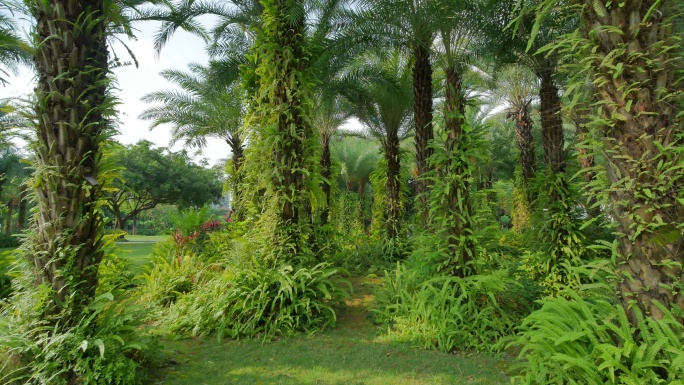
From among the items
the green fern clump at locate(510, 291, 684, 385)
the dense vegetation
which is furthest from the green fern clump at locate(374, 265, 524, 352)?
the green fern clump at locate(510, 291, 684, 385)

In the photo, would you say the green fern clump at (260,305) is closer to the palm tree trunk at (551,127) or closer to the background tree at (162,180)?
the palm tree trunk at (551,127)

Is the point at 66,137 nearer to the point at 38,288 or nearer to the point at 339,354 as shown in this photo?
the point at 38,288

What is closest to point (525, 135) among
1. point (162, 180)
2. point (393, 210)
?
point (393, 210)

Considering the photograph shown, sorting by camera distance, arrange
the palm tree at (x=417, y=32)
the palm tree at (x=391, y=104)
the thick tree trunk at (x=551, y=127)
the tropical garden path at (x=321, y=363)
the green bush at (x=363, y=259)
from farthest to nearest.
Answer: the palm tree at (x=391, y=104) < the green bush at (x=363, y=259) < the thick tree trunk at (x=551, y=127) < the palm tree at (x=417, y=32) < the tropical garden path at (x=321, y=363)

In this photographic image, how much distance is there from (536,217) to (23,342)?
753 cm

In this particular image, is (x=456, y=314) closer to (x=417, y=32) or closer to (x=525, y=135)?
(x=417, y=32)

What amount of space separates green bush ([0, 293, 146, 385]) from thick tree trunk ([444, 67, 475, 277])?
13.2 feet

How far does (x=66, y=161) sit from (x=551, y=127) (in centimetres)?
797

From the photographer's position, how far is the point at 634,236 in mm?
2527

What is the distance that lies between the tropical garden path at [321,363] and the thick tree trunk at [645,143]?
1.83 metres

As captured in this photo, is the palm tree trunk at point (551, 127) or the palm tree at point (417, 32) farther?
the palm tree trunk at point (551, 127)

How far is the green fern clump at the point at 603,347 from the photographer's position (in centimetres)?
231

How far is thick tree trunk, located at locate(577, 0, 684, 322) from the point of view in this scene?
246cm

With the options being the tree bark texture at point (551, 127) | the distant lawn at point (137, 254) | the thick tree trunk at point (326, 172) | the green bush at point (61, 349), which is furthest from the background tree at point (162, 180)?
the green bush at point (61, 349)
